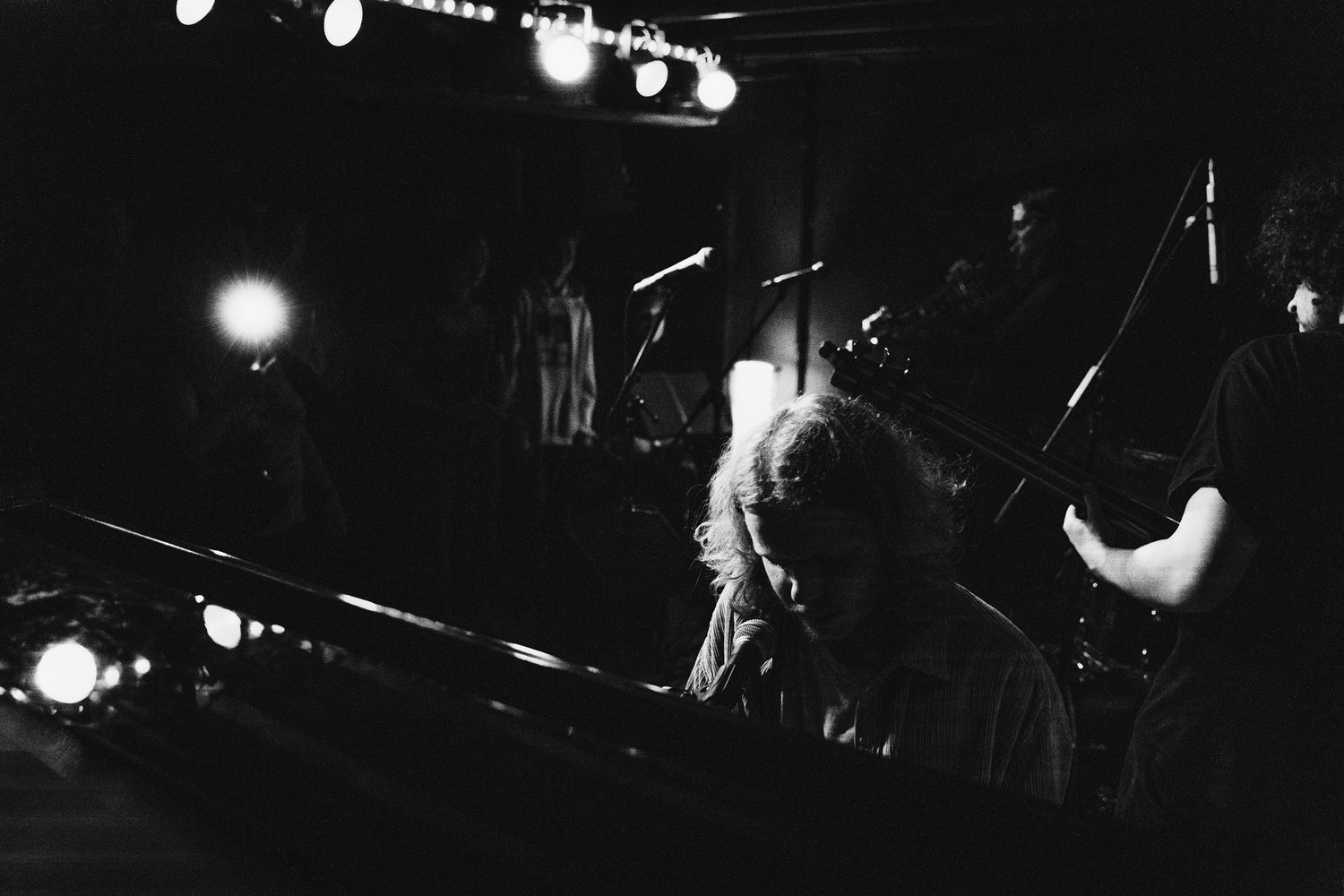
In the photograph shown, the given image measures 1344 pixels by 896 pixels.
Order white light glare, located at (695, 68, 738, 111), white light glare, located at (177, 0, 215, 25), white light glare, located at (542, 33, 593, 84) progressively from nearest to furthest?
white light glare, located at (177, 0, 215, 25), white light glare, located at (542, 33, 593, 84), white light glare, located at (695, 68, 738, 111)

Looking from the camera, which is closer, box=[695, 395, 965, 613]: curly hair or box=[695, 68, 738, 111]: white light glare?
box=[695, 395, 965, 613]: curly hair

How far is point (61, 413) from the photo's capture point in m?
3.80

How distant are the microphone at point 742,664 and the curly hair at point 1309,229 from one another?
97cm

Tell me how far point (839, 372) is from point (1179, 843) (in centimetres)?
128

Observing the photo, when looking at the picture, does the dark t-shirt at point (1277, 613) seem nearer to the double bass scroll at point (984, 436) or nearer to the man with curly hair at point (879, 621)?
the man with curly hair at point (879, 621)

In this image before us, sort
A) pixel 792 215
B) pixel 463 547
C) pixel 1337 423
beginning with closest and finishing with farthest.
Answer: pixel 1337 423, pixel 463 547, pixel 792 215

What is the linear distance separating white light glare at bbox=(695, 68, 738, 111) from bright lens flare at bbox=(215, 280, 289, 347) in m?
2.46

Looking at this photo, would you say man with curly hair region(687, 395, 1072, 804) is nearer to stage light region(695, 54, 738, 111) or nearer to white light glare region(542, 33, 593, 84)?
white light glare region(542, 33, 593, 84)

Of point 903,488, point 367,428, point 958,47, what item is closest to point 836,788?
point 903,488

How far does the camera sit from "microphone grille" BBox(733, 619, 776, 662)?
143cm

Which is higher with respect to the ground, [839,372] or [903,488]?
[839,372]

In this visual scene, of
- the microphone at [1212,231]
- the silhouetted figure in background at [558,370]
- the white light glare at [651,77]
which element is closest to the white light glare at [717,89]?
the white light glare at [651,77]

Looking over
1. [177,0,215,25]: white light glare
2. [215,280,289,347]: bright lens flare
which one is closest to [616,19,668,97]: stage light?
[177,0,215,25]: white light glare

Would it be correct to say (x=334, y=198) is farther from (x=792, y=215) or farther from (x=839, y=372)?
(x=839, y=372)
